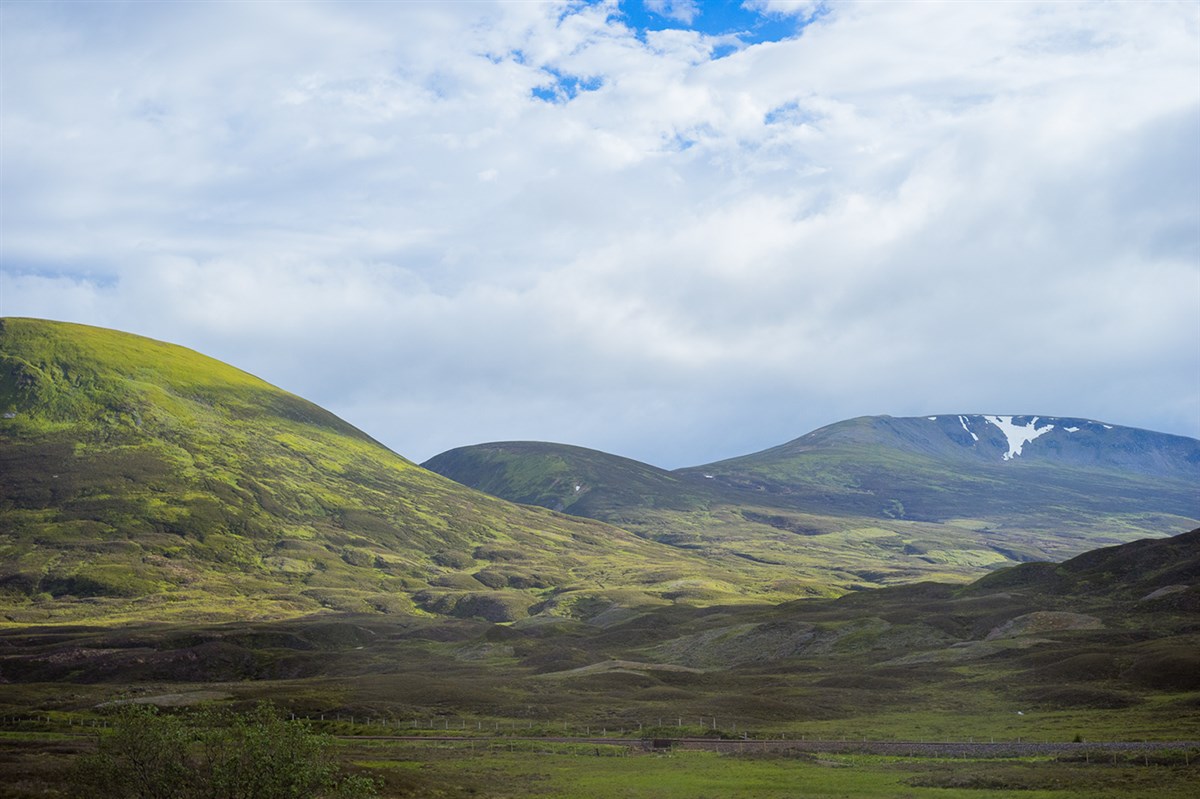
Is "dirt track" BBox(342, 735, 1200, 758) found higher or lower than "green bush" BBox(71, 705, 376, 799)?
lower

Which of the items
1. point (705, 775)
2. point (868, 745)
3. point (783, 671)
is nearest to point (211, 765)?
point (705, 775)

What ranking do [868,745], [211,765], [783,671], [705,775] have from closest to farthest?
[211,765]
[705,775]
[868,745]
[783,671]

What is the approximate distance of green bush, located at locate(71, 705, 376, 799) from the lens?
5228 centimetres

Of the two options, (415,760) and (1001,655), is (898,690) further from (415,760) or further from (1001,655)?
(415,760)

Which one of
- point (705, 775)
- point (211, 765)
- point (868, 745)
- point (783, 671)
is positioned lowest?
point (783, 671)

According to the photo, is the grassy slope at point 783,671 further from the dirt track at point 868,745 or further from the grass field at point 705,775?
the grass field at point 705,775

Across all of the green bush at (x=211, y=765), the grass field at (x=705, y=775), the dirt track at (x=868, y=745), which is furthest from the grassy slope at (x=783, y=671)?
the green bush at (x=211, y=765)

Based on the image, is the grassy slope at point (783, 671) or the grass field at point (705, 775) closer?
the grass field at point (705, 775)

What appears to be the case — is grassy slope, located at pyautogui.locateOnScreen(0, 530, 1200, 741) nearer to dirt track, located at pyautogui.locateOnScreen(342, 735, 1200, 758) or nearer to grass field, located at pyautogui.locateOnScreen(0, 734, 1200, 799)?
dirt track, located at pyautogui.locateOnScreen(342, 735, 1200, 758)

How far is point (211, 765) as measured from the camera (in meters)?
54.7

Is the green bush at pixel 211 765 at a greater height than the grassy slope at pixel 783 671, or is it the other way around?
the green bush at pixel 211 765

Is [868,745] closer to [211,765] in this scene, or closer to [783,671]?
[211,765]

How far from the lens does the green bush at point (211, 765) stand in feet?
172

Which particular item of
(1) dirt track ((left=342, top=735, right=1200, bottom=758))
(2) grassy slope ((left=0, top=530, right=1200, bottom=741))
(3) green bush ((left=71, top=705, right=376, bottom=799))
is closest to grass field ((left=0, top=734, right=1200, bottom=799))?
(1) dirt track ((left=342, top=735, right=1200, bottom=758))
